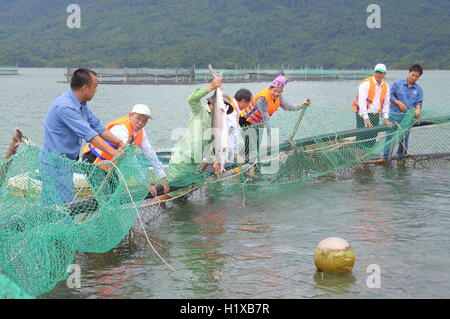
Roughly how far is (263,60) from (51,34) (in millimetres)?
68477

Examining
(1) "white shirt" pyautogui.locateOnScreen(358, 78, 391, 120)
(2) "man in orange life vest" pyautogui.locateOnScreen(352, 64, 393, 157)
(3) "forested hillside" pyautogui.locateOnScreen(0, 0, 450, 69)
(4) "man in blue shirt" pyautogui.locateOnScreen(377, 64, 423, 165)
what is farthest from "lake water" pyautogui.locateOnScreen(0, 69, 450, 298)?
(3) "forested hillside" pyautogui.locateOnScreen(0, 0, 450, 69)

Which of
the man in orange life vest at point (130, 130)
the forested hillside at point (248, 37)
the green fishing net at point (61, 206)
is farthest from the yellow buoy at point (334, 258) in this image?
the forested hillside at point (248, 37)

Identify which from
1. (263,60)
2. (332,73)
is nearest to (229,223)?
(332,73)

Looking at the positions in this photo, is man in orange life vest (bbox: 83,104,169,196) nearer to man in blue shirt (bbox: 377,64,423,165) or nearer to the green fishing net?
the green fishing net

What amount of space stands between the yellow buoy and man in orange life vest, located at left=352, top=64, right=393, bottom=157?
5.89 meters

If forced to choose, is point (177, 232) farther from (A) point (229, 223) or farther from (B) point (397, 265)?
(B) point (397, 265)

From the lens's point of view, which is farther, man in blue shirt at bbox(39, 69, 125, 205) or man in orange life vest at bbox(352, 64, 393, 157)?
man in orange life vest at bbox(352, 64, 393, 157)

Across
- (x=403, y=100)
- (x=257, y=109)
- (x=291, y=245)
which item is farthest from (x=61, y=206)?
(x=403, y=100)

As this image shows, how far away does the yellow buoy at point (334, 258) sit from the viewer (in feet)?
22.6

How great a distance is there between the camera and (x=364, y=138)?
1277 centimetres

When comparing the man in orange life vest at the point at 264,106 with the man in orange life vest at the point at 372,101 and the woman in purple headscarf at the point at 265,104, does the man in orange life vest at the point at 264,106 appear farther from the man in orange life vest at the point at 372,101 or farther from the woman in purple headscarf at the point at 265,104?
the man in orange life vest at the point at 372,101

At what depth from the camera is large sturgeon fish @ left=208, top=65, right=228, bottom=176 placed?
28.6ft

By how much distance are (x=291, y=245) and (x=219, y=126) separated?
2.01 meters

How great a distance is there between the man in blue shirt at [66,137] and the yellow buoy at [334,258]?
262 cm
